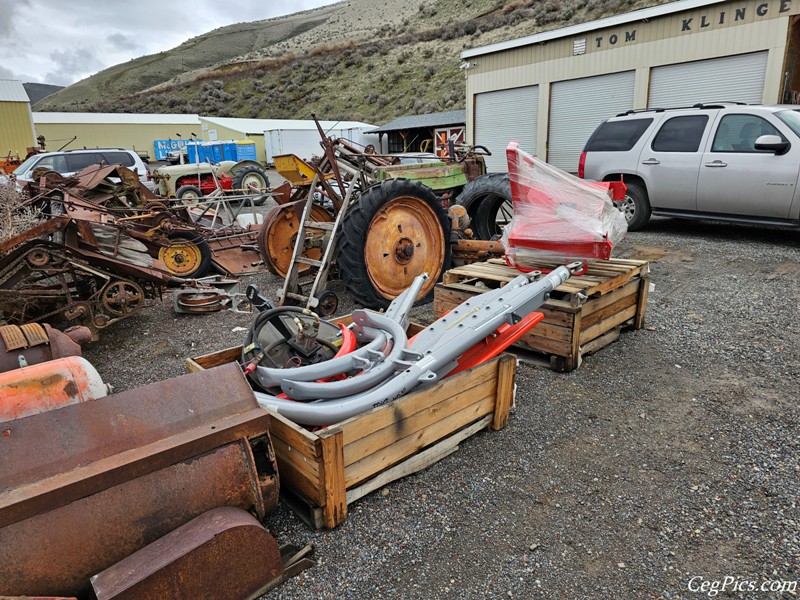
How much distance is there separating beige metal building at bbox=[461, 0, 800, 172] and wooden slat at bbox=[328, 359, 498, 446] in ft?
39.3

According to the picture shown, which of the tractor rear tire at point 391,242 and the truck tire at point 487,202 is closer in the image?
the tractor rear tire at point 391,242

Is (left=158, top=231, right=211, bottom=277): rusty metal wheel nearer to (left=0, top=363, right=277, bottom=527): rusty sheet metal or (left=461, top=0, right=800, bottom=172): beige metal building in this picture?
(left=0, top=363, right=277, bottom=527): rusty sheet metal

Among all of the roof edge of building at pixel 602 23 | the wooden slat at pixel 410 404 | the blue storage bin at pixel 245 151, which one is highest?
the roof edge of building at pixel 602 23

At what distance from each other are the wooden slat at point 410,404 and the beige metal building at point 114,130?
112ft

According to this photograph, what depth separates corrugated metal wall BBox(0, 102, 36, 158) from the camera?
2670cm

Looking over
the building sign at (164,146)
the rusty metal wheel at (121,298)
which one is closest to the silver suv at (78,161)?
the rusty metal wheel at (121,298)

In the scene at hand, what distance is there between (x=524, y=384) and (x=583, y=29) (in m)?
13.1

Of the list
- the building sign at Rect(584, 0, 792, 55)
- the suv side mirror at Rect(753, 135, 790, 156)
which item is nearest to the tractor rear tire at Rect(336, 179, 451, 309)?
the suv side mirror at Rect(753, 135, 790, 156)

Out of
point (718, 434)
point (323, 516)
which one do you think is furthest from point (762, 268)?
point (323, 516)

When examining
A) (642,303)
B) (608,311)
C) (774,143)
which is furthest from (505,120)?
(608,311)

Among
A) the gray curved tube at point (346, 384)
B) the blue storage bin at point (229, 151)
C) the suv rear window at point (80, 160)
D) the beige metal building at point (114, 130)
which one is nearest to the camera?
the gray curved tube at point (346, 384)

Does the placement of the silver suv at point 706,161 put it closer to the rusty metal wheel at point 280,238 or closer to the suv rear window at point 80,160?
the rusty metal wheel at point 280,238

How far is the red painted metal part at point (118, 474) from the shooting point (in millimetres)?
1752

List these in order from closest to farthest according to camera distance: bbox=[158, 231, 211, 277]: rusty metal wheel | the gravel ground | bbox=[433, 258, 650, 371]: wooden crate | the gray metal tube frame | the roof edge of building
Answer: the gravel ground, the gray metal tube frame, bbox=[433, 258, 650, 371]: wooden crate, bbox=[158, 231, 211, 277]: rusty metal wheel, the roof edge of building
